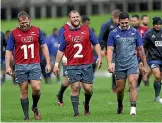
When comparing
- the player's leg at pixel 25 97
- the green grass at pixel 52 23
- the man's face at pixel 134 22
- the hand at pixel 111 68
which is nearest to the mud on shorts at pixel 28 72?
the player's leg at pixel 25 97

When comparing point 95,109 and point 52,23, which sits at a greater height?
point 95,109

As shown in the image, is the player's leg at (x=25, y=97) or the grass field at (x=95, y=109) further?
the player's leg at (x=25, y=97)

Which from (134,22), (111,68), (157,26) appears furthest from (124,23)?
(134,22)

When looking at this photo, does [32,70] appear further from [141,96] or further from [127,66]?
[141,96]

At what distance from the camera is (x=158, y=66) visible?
64.2 feet

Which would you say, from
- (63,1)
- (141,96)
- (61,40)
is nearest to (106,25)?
Result: (141,96)

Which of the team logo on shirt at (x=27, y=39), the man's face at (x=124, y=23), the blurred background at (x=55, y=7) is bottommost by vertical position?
the blurred background at (x=55, y=7)

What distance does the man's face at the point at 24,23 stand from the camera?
16.1m

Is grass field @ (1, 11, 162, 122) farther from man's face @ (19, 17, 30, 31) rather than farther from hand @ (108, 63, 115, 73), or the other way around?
man's face @ (19, 17, 30, 31)

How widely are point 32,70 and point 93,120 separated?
1.93 meters

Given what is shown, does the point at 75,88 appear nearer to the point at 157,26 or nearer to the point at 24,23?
the point at 24,23

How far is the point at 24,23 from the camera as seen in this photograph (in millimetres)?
16172

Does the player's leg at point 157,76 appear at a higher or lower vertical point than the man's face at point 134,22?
lower

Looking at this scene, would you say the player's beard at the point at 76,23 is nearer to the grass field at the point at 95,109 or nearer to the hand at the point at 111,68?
the hand at the point at 111,68
